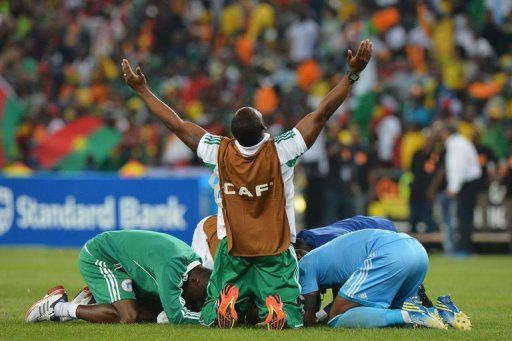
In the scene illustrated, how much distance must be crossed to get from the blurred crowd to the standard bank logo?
170 inches

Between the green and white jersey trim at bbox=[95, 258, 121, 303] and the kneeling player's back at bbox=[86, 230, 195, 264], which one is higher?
the kneeling player's back at bbox=[86, 230, 195, 264]

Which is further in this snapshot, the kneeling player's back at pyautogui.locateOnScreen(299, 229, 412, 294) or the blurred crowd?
the blurred crowd

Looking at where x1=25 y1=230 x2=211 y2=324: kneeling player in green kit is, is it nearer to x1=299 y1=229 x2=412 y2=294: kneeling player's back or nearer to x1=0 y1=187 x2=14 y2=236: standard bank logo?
x1=299 y1=229 x2=412 y2=294: kneeling player's back

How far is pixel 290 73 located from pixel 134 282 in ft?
60.8

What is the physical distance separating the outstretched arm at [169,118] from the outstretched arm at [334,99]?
2.91 ft

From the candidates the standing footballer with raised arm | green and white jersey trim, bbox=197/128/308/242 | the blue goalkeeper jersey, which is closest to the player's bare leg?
the standing footballer with raised arm

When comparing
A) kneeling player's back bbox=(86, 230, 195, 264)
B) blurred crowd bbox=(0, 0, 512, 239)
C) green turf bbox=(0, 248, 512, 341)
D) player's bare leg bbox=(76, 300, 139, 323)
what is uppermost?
blurred crowd bbox=(0, 0, 512, 239)

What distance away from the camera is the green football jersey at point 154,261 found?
9750 millimetres

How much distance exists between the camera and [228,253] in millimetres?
9680

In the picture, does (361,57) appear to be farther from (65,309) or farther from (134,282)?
(65,309)

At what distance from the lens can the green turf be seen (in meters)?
9.07

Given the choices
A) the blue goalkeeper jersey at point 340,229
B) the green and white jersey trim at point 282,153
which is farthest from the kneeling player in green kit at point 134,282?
the blue goalkeeper jersey at point 340,229

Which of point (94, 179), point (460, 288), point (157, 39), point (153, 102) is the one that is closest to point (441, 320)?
point (153, 102)

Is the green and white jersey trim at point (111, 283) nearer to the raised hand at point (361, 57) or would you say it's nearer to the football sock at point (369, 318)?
the football sock at point (369, 318)
